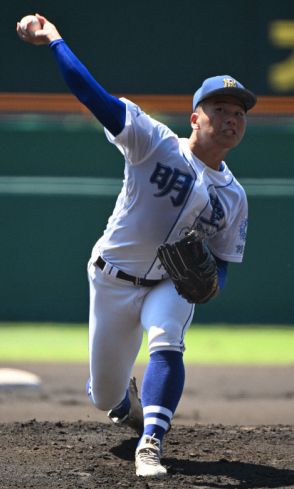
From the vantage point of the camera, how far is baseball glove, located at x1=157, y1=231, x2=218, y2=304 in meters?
4.68

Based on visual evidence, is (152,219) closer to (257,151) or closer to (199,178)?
(199,178)

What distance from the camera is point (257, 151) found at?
9.12 m

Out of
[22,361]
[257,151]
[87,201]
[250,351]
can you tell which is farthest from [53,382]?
[257,151]

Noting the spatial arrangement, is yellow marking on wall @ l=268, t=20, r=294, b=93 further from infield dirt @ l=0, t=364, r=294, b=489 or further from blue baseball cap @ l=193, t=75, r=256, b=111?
blue baseball cap @ l=193, t=75, r=256, b=111

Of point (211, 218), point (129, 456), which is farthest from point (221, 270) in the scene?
point (129, 456)

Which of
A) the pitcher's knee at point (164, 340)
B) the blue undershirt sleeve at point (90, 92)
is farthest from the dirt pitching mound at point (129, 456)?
the blue undershirt sleeve at point (90, 92)

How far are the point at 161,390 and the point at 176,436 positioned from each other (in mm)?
954

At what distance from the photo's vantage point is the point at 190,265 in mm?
4703

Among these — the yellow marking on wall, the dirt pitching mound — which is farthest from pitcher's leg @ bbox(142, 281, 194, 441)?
the yellow marking on wall

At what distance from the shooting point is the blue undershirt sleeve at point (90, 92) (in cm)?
458

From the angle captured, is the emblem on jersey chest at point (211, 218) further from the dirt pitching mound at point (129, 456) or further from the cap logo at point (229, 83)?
the dirt pitching mound at point (129, 456)

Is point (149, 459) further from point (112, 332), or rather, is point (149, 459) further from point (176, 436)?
point (176, 436)

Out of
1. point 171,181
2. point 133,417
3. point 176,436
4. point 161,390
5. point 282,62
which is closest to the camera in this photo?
point 161,390

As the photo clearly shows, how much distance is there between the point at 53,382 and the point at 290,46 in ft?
11.3
